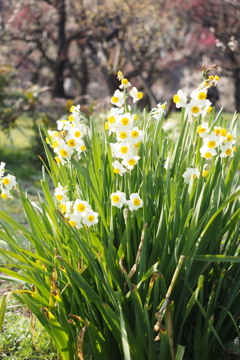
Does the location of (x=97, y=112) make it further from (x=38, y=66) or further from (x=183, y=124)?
(x=38, y=66)

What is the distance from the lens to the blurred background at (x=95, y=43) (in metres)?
6.52

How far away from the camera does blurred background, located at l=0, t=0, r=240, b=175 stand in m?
6.52

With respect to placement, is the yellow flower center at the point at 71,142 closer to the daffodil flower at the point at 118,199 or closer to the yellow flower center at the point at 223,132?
the daffodil flower at the point at 118,199

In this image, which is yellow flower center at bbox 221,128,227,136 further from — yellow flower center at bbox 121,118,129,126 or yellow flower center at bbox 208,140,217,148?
yellow flower center at bbox 121,118,129,126

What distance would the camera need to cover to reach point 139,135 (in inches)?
53.8

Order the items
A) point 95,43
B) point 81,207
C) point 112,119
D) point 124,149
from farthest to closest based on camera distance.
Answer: point 95,43
point 112,119
point 124,149
point 81,207

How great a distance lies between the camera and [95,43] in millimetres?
13492

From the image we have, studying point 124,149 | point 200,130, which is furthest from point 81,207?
point 200,130

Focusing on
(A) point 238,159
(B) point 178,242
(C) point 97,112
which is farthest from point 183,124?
(C) point 97,112

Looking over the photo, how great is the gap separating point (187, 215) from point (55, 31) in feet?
46.7

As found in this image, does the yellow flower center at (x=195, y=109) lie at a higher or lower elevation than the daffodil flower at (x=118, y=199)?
higher

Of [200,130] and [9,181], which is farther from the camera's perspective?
[9,181]

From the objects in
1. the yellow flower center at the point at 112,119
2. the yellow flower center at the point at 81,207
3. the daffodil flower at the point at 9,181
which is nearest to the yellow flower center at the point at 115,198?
the yellow flower center at the point at 81,207

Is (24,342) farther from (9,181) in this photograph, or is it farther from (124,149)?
(124,149)
